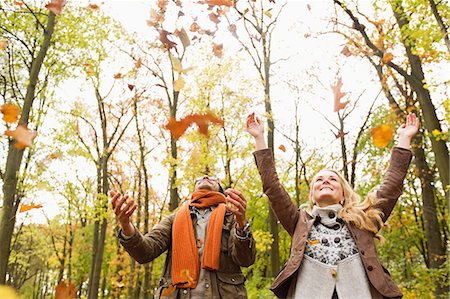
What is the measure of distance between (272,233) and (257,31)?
6.92 metres

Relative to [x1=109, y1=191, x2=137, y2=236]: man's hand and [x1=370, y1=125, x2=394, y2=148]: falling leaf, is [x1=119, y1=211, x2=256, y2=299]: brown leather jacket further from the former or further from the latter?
[x1=370, y1=125, x2=394, y2=148]: falling leaf

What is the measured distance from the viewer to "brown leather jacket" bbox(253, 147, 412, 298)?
275 cm

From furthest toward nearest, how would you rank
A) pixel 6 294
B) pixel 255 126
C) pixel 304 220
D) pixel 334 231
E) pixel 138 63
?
1. pixel 138 63
2. pixel 255 126
3. pixel 304 220
4. pixel 334 231
5. pixel 6 294

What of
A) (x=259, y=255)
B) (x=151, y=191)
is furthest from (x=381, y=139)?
(x=259, y=255)

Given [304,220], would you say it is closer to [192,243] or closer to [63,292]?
[192,243]

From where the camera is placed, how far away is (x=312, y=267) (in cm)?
285

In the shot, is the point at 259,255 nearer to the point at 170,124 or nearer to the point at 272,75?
the point at 272,75

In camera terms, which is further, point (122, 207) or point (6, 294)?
point (122, 207)

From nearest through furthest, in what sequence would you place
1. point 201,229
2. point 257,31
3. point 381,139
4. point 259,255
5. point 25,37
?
point 381,139
point 201,229
point 25,37
point 257,31
point 259,255

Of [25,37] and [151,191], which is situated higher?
[25,37]

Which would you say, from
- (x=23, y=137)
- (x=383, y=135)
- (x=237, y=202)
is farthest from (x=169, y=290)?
(x=383, y=135)

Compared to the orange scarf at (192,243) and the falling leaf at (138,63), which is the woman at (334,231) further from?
the falling leaf at (138,63)

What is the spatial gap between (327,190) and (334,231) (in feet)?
1.06

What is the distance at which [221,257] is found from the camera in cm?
362
